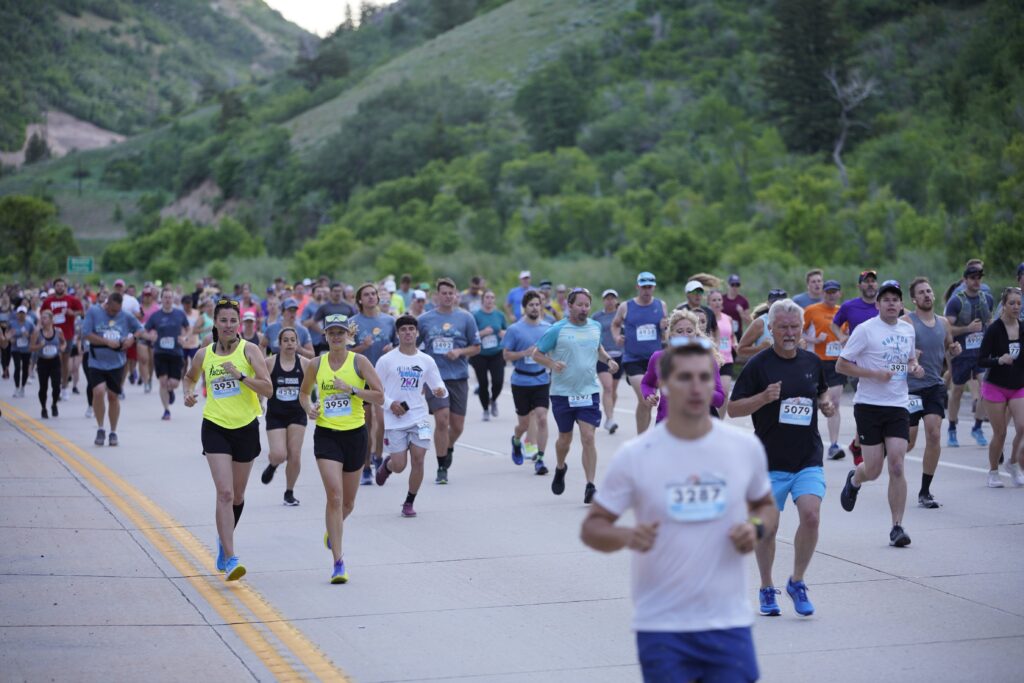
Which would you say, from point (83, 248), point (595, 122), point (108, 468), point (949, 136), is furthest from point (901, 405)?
point (83, 248)

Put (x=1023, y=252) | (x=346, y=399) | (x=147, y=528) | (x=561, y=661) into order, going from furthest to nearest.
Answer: (x=1023, y=252) < (x=147, y=528) < (x=346, y=399) < (x=561, y=661)

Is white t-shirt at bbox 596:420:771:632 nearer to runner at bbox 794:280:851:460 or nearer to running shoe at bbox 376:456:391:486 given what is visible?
running shoe at bbox 376:456:391:486

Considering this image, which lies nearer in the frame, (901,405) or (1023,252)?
(901,405)

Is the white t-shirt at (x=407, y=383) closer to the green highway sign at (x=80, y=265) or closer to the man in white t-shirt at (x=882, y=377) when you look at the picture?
the man in white t-shirt at (x=882, y=377)

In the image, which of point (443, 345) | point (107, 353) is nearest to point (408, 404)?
point (443, 345)

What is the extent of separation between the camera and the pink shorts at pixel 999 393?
12.6 m

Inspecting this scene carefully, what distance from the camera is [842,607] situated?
825 cm

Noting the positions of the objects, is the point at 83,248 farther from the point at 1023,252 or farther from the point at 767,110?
the point at 1023,252

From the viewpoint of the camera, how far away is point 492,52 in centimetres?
13862

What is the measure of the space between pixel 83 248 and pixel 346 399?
142144 millimetres

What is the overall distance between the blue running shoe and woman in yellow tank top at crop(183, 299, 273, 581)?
3801mm

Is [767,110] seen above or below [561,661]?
above

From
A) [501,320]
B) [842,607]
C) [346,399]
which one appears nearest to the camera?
[842,607]

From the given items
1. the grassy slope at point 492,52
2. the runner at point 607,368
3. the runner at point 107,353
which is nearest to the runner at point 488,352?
the runner at point 607,368
